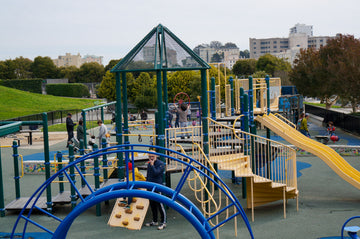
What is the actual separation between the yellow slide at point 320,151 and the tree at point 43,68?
296ft

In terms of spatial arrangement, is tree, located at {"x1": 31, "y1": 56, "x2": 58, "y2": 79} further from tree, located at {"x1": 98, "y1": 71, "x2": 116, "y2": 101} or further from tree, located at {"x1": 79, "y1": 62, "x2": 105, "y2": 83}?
tree, located at {"x1": 98, "y1": 71, "x2": 116, "y2": 101}

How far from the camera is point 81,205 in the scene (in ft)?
17.5

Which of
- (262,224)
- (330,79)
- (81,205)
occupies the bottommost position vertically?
(262,224)

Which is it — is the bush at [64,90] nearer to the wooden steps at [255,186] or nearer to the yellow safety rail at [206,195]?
the yellow safety rail at [206,195]

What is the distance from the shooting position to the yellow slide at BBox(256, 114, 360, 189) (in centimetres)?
1137

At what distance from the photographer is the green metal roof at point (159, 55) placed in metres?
10.9

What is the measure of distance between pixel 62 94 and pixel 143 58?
67393 millimetres

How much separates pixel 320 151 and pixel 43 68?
92.5m

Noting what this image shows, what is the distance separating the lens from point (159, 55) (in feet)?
36.4

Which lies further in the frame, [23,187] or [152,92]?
[152,92]

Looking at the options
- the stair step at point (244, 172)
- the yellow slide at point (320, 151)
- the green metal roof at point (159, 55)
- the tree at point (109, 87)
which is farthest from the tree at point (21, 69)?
the stair step at point (244, 172)

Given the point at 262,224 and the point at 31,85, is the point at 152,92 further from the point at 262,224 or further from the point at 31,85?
the point at 31,85

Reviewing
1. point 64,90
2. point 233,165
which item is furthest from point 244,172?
point 64,90

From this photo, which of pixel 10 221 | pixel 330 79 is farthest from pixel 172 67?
pixel 330 79
